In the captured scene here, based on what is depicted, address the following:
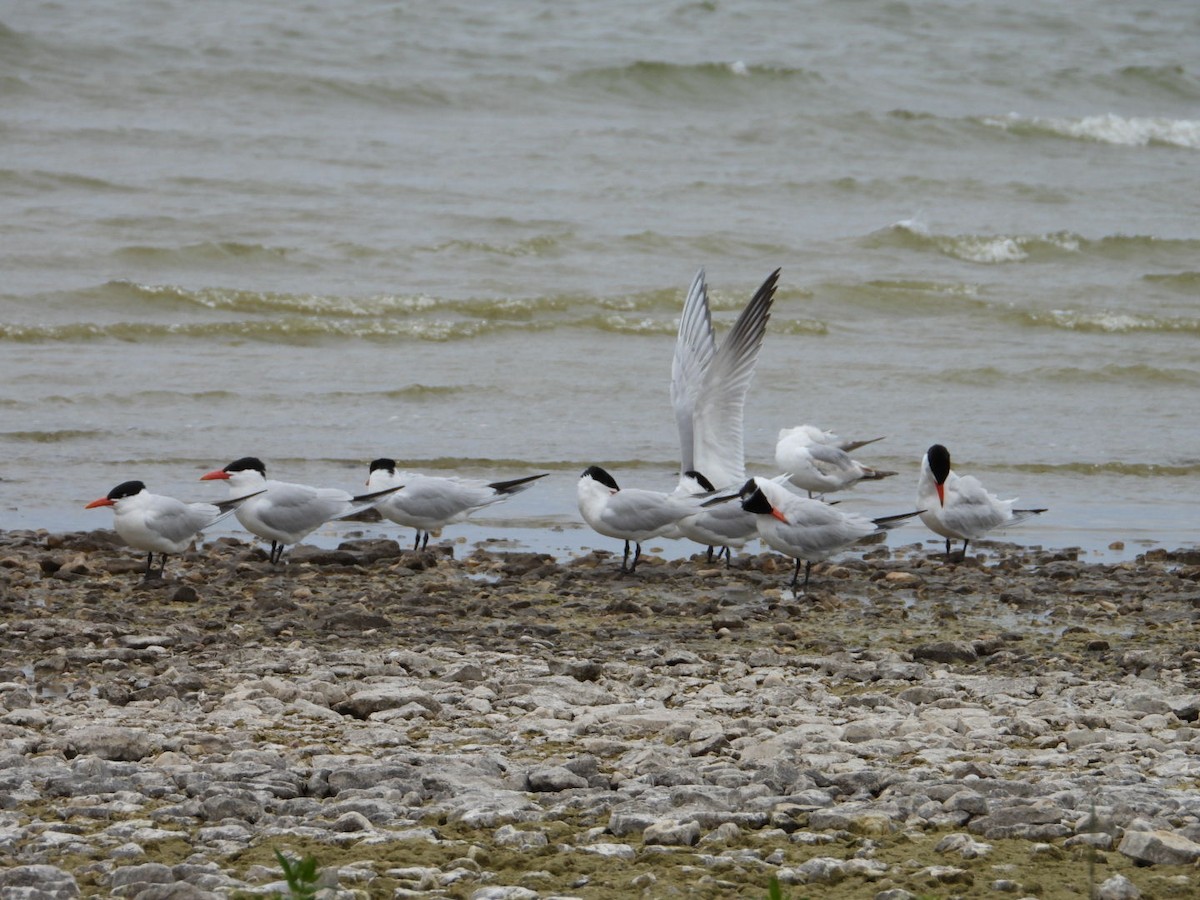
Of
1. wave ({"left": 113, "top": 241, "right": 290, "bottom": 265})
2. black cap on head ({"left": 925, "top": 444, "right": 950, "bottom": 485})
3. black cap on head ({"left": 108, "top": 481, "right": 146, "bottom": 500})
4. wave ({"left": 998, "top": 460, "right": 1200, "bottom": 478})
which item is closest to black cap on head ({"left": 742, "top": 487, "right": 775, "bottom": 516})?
black cap on head ({"left": 925, "top": 444, "right": 950, "bottom": 485})

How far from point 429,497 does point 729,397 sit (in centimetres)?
182

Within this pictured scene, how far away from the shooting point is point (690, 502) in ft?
25.3

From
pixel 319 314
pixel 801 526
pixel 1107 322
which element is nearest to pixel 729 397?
pixel 801 526

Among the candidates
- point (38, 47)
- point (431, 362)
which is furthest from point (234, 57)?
point (431, 362)

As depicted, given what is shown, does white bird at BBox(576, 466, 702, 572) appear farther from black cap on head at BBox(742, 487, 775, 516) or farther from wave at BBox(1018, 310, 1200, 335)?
wave at BBox(1018, 310, 1200, 335)

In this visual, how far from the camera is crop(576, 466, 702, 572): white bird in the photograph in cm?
759

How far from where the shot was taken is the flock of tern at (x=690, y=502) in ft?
23.9

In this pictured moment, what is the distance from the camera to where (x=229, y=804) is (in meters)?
3.85

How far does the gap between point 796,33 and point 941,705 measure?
2422 cm

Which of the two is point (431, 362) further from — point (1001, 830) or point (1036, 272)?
point (1001, 830)

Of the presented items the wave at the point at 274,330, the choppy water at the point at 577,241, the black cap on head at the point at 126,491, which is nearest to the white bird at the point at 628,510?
the choppy water at the point at 577,241

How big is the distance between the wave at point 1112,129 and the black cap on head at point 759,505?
1902 cm

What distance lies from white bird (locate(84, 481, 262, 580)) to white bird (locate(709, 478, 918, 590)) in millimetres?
2506

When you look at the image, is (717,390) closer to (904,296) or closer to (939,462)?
(939,462)
